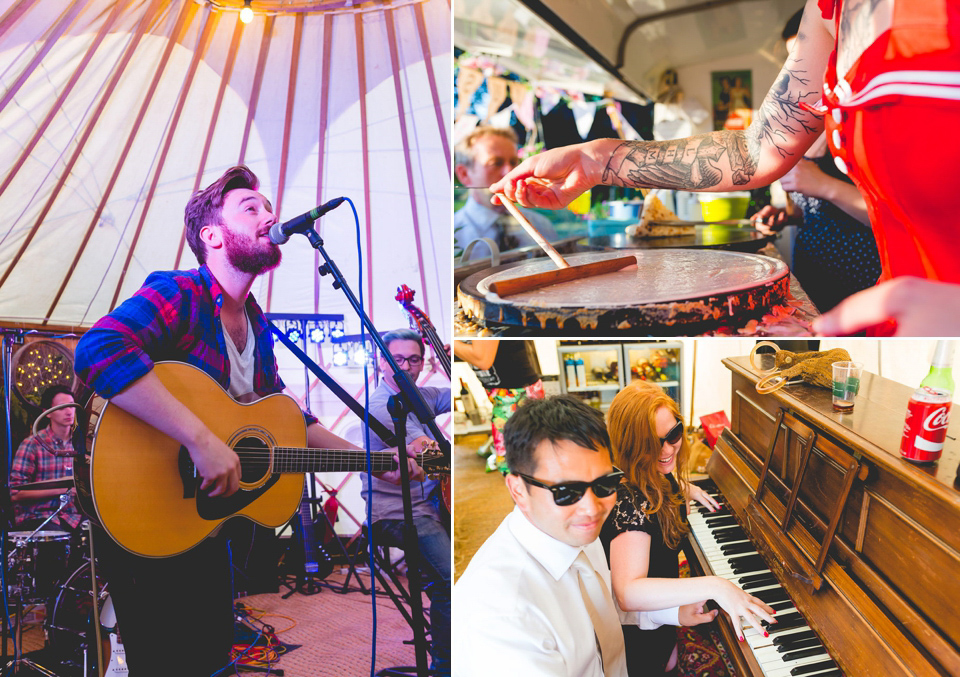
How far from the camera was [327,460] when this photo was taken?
6.08ft

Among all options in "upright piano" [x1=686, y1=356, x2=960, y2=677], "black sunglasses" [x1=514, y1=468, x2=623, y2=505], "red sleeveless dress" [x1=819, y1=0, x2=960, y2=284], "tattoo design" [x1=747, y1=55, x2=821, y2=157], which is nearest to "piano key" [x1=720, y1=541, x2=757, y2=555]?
"upright piano" [x1=686, y1=356, x2=960, y2=677]

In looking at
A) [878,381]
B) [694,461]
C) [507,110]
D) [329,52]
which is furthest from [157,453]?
[507,110]

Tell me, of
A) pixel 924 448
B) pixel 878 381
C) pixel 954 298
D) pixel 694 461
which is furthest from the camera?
pixel 694 461

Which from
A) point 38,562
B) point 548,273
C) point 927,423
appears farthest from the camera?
point 38,562

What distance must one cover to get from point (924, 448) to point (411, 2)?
1.97 m

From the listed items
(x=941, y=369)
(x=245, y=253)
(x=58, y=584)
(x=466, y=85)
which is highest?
(x=466, y=85)

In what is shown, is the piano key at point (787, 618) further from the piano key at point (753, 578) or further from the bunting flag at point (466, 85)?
the bunting flag at point (466, 85)

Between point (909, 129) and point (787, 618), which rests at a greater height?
point (909, 129)

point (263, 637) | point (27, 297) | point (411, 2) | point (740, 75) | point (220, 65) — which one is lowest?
point (263, 637)

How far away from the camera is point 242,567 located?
5.91ft

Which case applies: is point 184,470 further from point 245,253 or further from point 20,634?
point 20,634

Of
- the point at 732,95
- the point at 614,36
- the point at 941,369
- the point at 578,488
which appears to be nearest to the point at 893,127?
the point at 941,369

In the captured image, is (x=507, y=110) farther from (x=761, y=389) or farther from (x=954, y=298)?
(x=954, y=298)

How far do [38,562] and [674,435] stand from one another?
9.58 ft
